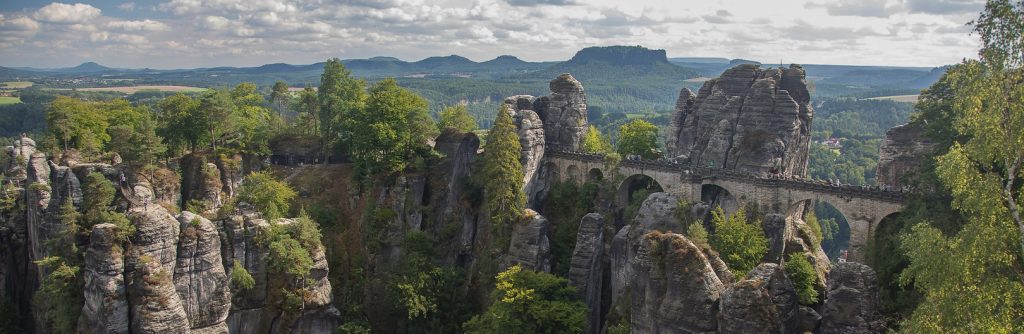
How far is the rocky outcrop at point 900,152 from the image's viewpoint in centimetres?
4688

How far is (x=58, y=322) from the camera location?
43531mm

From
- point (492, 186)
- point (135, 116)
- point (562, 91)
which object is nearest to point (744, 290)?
point (492, 186)

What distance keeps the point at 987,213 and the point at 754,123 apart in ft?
112

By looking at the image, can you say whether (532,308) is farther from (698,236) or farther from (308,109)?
(308,109)

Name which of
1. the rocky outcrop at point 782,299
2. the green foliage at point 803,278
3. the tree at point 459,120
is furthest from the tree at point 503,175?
the rocky outcrop at point 782,299

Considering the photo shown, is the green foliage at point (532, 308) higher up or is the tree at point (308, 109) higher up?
the tree at point (308, 109)

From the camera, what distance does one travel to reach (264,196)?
5334 cm

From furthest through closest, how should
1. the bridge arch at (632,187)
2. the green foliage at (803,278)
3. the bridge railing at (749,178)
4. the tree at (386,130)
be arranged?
the tree at (386,130)
the bridge arch at (632,187)
the bridge railing at (749,178)
the green foliage at (803,278)

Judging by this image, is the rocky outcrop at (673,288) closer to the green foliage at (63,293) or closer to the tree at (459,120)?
the tree at (459,120)

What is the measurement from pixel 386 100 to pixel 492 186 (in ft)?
44.8

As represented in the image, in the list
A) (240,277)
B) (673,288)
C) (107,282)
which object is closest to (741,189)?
(673,288)

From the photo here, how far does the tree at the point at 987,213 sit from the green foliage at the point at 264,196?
142 ft

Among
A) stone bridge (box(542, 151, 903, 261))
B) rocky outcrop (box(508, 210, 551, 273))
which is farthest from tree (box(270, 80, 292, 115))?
rocky outcrop (box(508, 210, 551, 273))

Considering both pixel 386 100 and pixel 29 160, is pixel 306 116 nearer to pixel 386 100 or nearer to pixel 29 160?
pixel 386 100
